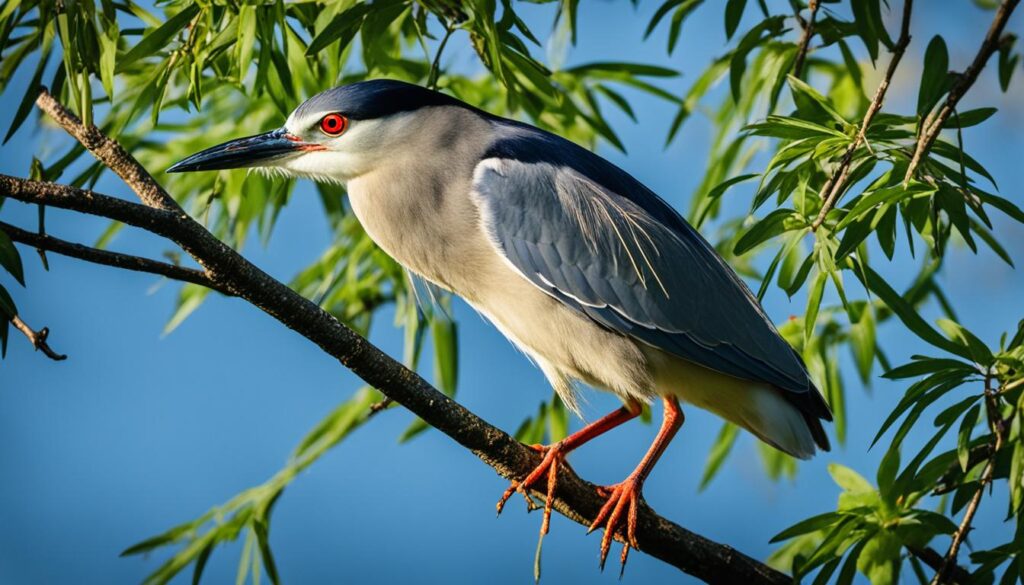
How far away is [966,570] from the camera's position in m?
1.95

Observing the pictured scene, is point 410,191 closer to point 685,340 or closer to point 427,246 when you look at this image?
point 427,246

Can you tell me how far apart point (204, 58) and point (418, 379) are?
0.67 metres

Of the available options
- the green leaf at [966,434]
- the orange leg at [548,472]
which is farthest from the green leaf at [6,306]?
the green leaf at [966,434]

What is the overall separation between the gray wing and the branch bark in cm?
34

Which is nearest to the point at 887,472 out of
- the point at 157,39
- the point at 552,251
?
the point at 552,251

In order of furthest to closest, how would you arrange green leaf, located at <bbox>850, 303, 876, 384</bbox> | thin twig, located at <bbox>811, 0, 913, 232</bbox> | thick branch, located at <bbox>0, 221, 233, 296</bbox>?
A: green leaf, located at <bbox>850, 303, 876, 384</bbox> < thin twig, located at <bbox>811, 0, 913, 232</bbox> < thick branch, located at <bbox>0, 221, 233, 296</bbox>

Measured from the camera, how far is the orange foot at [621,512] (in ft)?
6.56

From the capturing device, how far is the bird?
222cm

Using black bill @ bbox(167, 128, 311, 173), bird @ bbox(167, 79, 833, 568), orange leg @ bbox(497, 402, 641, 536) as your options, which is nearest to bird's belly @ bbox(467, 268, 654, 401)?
bird @ bbox(167, 79, 833, 568)

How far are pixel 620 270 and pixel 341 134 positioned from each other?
0.61 m

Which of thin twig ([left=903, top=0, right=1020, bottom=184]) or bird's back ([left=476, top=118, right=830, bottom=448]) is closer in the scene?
thin twig ([left=903, top=0, right=1020, bottom=184])

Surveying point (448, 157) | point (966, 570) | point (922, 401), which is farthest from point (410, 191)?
point (966, 570)

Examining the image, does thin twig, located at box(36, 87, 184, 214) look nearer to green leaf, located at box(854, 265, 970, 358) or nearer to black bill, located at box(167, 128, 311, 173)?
black bill, located at box(167, 128, 311, 173)

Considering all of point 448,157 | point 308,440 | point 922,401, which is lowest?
point 308,440
